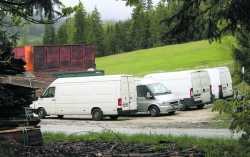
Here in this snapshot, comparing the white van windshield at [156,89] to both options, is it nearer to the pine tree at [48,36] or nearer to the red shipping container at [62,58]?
the red shipping container at [62,58]

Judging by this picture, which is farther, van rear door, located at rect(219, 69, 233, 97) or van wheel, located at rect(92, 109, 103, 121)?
van rear door, located at rect(219, 69, 233, 97)

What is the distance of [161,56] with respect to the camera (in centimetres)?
8350

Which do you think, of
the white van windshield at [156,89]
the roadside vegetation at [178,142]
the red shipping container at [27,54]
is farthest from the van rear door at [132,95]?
the red shipping container at [27,54]

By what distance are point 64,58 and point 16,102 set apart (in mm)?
25602

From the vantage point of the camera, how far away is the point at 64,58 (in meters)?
32.8

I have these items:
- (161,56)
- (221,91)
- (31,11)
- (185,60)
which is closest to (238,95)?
(31,11)

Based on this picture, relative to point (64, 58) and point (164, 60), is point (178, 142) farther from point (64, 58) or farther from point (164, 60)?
point (164, 60)

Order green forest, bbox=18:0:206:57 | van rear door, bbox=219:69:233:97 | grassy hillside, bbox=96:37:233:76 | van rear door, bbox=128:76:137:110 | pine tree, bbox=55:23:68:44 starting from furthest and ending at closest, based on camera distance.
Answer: pine tree, bbox=55:23:68:44 → green forest, bbox=18:0:206:57 → grassy hillside, bbox=96:37:233:76 → van rear door, bbox=219:69:233:97 → van rear door, bbox=128:76:137:110

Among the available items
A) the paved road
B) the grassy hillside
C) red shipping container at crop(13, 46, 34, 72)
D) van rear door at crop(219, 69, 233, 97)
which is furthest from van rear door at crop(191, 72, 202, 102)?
the grassy hillside

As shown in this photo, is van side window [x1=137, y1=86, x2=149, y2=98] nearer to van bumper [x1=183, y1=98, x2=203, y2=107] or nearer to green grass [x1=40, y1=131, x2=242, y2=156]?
van bumper [x1=183, y1=98, x2=203, y2=107]

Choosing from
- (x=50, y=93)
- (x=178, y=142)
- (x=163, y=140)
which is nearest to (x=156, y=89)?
(x=50, y=93)

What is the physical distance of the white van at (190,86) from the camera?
2358cm

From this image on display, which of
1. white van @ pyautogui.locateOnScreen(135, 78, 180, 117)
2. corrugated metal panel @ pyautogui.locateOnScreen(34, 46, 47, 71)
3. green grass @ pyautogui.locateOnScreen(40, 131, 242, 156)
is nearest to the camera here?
green grass @ pyautogui.locateOnScreen(40, 131, 242, 156)

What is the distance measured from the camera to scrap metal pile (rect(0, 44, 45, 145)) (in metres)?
7.35
